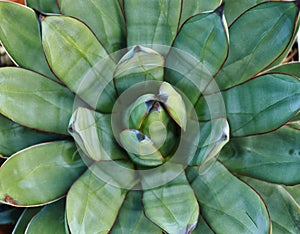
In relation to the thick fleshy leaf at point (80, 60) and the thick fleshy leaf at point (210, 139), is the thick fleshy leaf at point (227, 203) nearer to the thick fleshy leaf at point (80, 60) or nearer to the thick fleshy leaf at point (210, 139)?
the thick fleshy leaf at point (210, 139)

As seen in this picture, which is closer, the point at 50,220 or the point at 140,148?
the point at 140,148

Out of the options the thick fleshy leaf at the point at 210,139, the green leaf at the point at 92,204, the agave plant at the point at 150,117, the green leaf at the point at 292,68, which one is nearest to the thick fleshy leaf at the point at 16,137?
the agave plant at the point at 150,117

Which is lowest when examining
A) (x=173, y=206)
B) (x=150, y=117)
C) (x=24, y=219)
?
(x=24, y=219)

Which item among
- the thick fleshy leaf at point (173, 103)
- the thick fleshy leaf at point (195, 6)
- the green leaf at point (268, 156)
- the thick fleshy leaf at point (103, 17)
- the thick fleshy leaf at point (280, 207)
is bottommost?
the thick fleshy leaf at point (280, 207)

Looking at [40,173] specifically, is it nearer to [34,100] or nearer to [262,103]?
[34,100]

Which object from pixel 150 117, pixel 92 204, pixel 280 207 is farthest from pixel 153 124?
pixel 280 207
